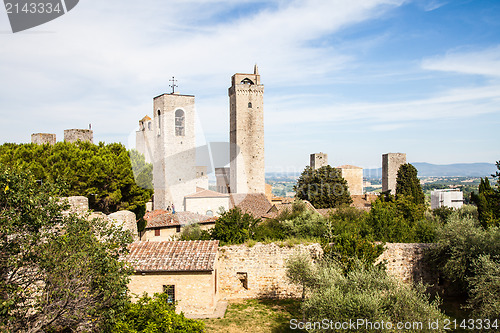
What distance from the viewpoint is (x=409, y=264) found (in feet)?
49.0

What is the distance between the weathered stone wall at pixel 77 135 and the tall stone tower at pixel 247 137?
2025 centimetres

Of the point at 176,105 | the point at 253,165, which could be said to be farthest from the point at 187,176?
the point at 253,165

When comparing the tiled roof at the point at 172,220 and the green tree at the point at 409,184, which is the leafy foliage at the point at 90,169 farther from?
the green tree at the point at 409,184

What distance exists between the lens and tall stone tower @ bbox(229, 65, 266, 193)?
45469mm

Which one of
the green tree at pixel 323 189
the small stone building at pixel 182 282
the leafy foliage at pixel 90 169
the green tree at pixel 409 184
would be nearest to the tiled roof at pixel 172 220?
the leafy foliage at pixel 90 169

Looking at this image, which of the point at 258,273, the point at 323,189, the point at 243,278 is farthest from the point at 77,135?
the point at 323,189

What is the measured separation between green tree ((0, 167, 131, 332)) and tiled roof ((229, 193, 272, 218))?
2233 centimetres

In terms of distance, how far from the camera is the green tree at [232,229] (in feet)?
52.4

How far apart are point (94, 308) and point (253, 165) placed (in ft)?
128

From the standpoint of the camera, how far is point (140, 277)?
13.1m

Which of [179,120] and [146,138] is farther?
[146,138]

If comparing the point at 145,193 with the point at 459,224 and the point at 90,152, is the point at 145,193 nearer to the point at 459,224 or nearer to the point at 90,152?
the point at 90,152

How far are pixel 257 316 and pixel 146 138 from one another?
32.7m

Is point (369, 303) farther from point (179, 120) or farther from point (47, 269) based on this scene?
point (179, 120)
